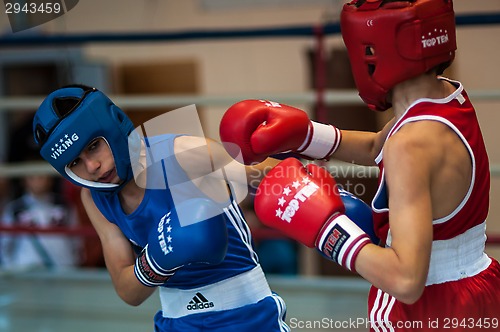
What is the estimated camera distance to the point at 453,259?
57.0 inches

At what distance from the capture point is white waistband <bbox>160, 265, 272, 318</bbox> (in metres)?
1.75

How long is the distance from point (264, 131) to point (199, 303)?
45 centimetres

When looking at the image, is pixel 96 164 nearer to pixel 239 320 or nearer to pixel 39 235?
pixel 239 320

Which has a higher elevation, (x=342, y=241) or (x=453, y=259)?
(x=342, y=241)

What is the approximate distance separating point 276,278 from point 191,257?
6.07 ft

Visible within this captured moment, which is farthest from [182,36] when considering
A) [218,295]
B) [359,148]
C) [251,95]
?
[218,295]

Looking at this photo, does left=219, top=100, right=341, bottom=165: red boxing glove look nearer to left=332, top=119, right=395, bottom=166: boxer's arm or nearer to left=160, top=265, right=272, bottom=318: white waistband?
left=332, top=119, right=395, bottom=166: boxer's arm

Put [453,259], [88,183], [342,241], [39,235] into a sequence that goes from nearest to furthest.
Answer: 1. [342,241]
2. [453,259]
3. [88,183]
4. [39,235]

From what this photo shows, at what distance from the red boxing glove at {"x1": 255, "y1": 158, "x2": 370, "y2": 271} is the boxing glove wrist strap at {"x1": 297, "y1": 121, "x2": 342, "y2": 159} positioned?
283 millimetres

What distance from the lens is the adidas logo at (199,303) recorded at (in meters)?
1.75

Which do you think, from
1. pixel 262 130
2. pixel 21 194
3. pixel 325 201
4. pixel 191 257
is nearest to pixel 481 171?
pixel 325 201

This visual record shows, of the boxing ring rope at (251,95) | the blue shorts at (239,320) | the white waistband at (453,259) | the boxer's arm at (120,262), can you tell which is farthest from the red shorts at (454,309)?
the boxing ring rope at (251,95)

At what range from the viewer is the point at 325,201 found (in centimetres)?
138

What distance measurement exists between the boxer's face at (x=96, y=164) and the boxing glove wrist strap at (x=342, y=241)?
21.9 inches
